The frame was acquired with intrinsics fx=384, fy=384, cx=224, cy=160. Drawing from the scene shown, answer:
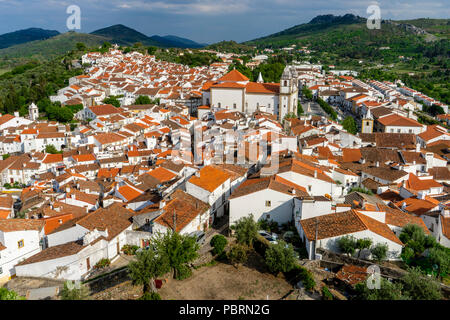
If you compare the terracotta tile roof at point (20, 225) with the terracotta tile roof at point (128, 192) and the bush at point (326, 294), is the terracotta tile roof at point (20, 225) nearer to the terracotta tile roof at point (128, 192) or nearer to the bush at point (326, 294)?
the terracotta tile roof at point (128, 192)

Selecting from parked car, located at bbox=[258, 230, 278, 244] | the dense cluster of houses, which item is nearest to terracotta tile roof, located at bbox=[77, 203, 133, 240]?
the dense cluster of houses

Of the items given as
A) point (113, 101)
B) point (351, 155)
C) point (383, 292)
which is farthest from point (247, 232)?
point (113, 101)

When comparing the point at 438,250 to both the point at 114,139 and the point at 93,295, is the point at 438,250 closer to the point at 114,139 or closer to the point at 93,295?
the point at 93,295

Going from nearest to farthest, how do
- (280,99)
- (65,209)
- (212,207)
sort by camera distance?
(212,207) < (65,209) < (280,99)

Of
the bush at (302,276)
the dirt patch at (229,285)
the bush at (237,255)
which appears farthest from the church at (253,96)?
the bush at (302,276)

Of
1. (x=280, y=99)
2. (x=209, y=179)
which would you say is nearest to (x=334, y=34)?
(x=280, y=99)
